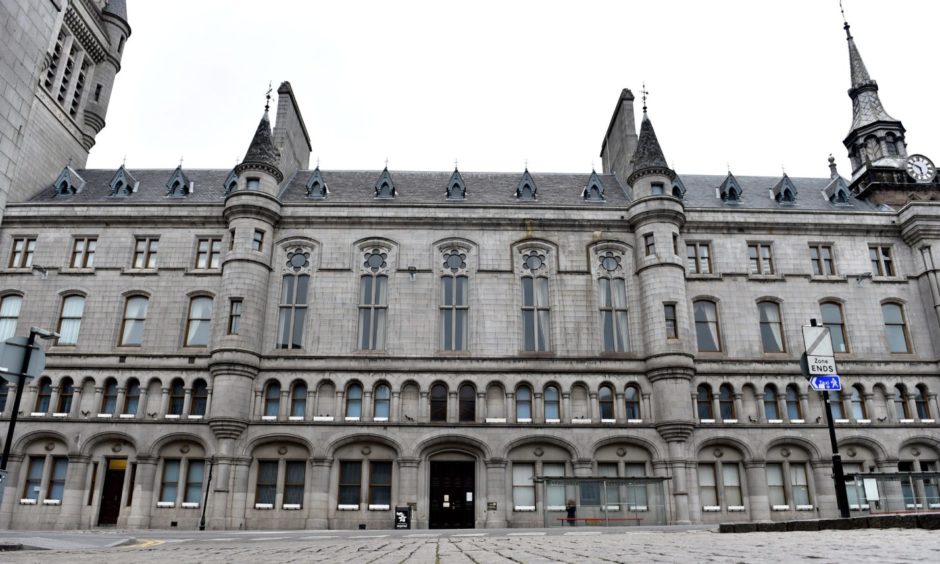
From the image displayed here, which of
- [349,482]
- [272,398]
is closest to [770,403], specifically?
[349,482]

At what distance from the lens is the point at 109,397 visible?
3381 cm

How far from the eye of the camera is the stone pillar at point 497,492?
31.3 metres

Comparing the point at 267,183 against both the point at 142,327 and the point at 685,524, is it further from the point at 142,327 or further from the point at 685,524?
the point at 685,524

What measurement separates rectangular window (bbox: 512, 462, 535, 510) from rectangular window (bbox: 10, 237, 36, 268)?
95.4 ft

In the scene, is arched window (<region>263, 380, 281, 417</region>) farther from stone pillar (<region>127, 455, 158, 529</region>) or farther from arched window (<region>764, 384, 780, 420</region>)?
arched window (<region>764, 384, 780, 420</region>)

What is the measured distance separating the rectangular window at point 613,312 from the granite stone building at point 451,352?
15 centimetres

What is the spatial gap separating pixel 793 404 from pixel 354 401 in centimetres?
2286

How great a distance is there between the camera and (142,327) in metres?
35.1

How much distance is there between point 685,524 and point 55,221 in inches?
1459

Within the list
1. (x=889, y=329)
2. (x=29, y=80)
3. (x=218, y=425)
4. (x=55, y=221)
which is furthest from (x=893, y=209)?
(x=55, y=221)

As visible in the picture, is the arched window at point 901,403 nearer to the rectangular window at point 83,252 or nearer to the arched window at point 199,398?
the arched window at point 199,398

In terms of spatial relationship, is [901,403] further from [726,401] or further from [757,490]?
[757,490]

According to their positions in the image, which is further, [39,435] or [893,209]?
[893,209]

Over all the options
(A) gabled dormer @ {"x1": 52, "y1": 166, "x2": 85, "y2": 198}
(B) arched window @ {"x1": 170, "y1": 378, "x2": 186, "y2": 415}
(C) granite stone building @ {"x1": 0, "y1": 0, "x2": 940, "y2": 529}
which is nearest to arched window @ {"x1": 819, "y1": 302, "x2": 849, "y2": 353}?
(C) granite stone building @ {"x1": 0, "y1": 0, "x2": 940, "y2": 529}
